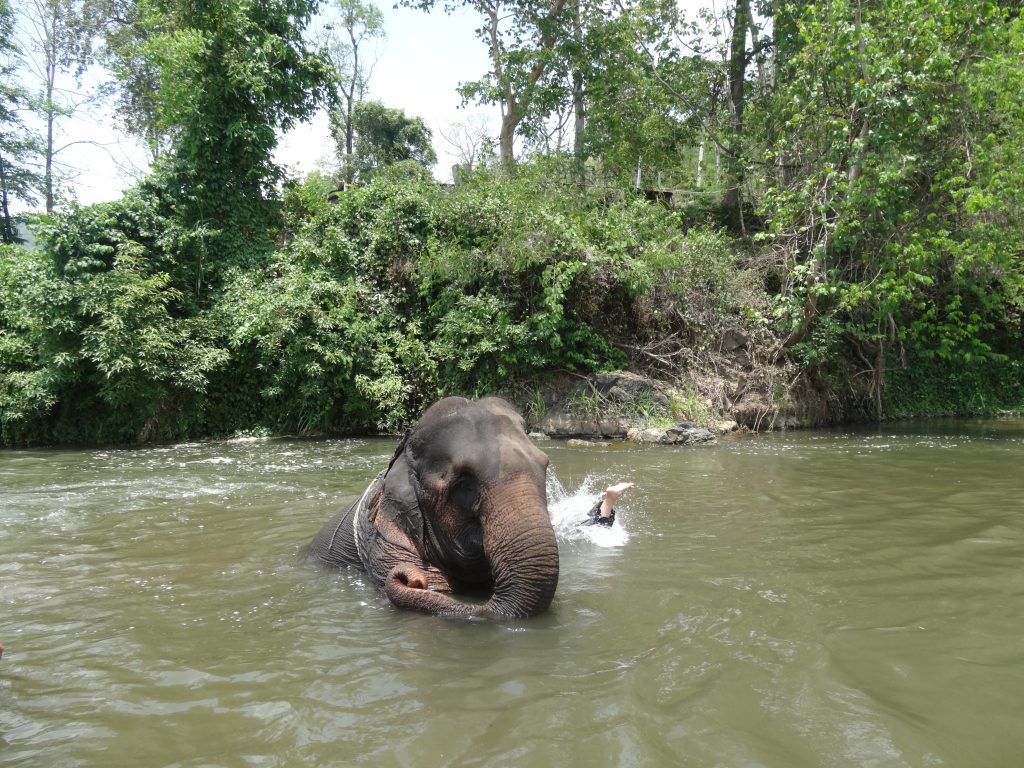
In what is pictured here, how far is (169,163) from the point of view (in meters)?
18.1

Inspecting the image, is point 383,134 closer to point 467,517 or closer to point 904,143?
point 904,143

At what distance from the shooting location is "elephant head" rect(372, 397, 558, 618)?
4125mm

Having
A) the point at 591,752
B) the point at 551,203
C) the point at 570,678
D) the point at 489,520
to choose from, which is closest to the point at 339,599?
the point at 489,520

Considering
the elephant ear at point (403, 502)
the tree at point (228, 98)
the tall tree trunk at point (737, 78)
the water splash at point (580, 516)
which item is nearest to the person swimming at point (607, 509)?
the water splash at point (580, 516)

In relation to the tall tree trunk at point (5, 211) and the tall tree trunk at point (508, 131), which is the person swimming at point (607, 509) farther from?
the tall tree trunk at point (5, 211)

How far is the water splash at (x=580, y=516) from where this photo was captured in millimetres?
6613

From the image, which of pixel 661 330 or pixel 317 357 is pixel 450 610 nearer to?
pixel 317 357

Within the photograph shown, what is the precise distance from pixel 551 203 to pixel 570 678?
14.5 metres

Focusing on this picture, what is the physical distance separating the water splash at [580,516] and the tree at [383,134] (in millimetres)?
31467

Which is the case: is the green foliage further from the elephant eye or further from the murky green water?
the elephant eye

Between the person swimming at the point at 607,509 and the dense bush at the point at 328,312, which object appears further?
the dense bush at the point at 328,312

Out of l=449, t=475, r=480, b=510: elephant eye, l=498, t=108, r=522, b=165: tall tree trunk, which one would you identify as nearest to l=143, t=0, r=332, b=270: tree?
l=498, t=108, r=522, b=165: tall tree trunk

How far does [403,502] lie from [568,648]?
1.58 metres

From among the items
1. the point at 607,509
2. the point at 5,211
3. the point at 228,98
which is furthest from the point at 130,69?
the point at 607,509
